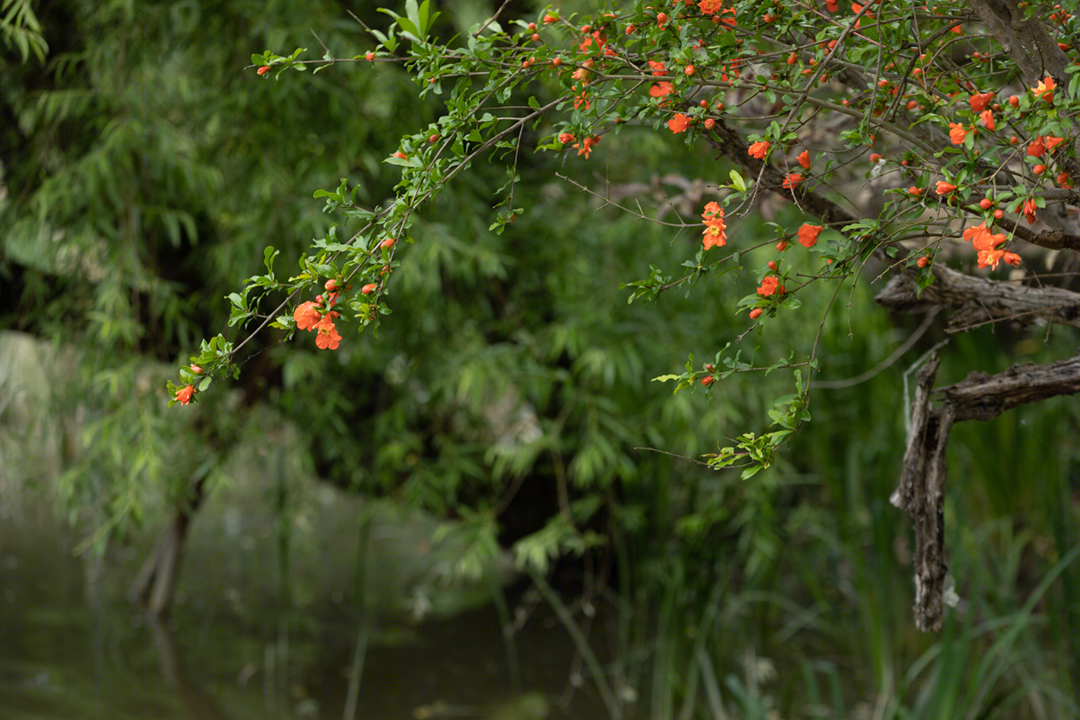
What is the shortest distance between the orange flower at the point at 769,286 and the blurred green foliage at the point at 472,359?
1.12m

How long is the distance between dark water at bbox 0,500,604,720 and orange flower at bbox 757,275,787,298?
1.90m

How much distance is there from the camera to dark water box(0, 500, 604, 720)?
2545 millimetres

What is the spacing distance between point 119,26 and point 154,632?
1963 millimetres

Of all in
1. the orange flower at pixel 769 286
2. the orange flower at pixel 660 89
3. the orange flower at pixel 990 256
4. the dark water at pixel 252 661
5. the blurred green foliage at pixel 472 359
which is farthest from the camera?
the dark water at pixel 252 661

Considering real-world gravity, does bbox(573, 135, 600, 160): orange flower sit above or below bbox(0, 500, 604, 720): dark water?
above

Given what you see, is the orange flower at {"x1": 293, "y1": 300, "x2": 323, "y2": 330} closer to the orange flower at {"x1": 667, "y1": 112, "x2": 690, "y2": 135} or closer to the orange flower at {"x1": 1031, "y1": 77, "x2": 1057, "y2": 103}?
the orange flower at {"x1": 667, "y1": 112, "x2": 690, "y2": 135}

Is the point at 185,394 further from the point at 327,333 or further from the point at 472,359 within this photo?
the point at 472,359

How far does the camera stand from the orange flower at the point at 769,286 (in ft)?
2.72

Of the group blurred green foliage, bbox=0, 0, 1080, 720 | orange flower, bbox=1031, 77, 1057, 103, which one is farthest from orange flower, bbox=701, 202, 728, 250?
blurred green foliage, bbox=0, 0, 1080, 720

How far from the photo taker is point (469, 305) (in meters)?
2.58

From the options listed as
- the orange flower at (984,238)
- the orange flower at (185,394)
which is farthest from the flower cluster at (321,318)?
the orange flower at (984,238)

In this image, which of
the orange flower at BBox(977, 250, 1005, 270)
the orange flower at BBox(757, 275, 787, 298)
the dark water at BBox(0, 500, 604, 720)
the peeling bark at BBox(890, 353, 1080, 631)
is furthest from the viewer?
the dark water at BBox(0, 500, 604, 720)

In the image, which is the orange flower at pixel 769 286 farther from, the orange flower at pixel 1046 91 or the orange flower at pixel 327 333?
the orange flower at pixel 327 333

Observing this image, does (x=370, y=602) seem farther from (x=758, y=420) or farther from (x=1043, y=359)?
(x=1043, y=359)
